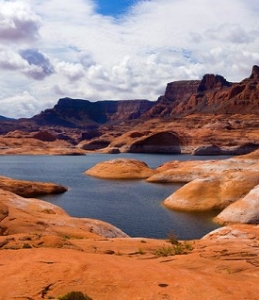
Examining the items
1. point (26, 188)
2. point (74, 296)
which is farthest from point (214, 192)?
point (74, 296)

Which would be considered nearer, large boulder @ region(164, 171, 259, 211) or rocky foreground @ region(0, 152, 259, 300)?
rocky foreground @ region(0, 152, 259, 300)

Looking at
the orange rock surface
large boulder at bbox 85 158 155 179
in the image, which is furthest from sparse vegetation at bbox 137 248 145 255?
large boulder at bbox 85 158 155 179

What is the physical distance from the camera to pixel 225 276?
19422 mm

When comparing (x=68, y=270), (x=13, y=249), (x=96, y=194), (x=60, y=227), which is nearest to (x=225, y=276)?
(x=68, y=270)

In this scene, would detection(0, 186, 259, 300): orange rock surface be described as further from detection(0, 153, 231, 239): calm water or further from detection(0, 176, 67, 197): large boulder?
detection(0, 176, 67, 197): large boulder

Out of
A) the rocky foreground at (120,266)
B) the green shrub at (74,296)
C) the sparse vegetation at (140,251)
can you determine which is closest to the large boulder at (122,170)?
the rocky foreground at (120,266)

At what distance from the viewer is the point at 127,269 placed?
1834 centimetres

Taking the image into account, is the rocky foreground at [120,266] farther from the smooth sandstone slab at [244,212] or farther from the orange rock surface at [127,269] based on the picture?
the smooth sandstone slab at [244,212]

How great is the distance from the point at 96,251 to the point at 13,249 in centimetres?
438

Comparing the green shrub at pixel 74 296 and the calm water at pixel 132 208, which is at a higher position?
the green shrub at pixel 74 296

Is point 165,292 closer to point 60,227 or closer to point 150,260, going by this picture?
point 150,260

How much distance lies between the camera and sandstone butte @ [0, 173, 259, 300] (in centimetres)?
1605

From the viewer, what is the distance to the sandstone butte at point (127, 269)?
1605cm

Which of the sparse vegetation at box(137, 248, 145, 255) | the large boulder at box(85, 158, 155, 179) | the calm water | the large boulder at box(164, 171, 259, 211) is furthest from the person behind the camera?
the large boulder at box(85, 158, 155, 179)
